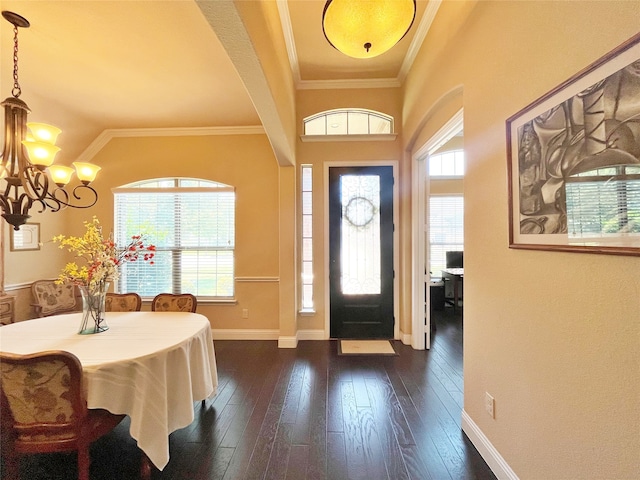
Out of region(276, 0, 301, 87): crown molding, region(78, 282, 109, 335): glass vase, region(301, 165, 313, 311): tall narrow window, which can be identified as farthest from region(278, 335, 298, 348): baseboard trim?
region(276, 0, 301, 87): crown molding

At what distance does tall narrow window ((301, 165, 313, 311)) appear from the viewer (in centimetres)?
364

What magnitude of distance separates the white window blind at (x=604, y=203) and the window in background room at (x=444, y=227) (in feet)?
15.5

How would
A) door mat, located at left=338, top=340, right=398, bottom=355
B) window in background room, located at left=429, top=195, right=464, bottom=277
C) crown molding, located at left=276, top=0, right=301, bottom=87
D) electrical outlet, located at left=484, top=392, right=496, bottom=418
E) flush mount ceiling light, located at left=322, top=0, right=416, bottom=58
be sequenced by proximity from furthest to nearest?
window in background room, located at left=429, top=195, right=464, bottom=277 < door mat, located at left=338, top=340, right=398, bottom=355 < crown molding, located at left=276, top=0, right=301, bottom=87 < electrical outlet, located at left=484, top=392, right=496, bottom=418 < flush mount ceiling light, located at left=322, top=0, right=416, bottom=58

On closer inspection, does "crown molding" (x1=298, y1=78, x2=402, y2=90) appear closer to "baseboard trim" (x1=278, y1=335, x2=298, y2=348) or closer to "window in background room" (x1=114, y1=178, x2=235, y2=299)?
"window in background room" (x1=114, y1=178, x2=235, y2=299)

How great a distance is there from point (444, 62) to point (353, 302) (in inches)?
111

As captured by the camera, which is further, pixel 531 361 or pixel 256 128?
pixel 256 128

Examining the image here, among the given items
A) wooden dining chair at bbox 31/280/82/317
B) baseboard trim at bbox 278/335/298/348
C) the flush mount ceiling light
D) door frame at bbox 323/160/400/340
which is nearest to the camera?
the flush mount ceiling light

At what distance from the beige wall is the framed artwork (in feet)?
0.22

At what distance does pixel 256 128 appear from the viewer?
12.3 ft

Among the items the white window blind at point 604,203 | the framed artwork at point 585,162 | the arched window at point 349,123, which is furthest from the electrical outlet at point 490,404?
the arched window at point 349,123

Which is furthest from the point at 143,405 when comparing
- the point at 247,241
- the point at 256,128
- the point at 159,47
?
the point at 256,128

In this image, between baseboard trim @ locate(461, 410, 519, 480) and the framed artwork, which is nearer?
the framed artwork

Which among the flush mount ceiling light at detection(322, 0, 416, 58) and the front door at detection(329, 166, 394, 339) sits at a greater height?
the flush mount ceiling light at detection(322, 0, 416, 58)

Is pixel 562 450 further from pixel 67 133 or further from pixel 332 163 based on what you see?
pixel 67 133
